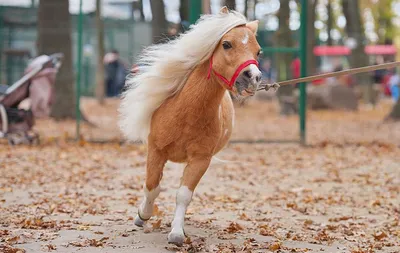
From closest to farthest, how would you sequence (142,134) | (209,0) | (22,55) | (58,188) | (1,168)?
(142,134) → (58,188) → (1,168) → (209,0) → (22,55)

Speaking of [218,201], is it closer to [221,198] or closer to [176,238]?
[221,198]

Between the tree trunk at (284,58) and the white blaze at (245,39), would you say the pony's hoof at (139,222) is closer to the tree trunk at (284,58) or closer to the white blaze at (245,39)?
the white blaze at (245,39)

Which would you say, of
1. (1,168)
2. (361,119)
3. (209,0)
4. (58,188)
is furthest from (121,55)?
(58,188)

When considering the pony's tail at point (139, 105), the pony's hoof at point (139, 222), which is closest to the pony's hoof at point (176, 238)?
the pony's hoof at point (139, 222)

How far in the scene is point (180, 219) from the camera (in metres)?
5.77

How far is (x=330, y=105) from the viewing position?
2461 centimetres

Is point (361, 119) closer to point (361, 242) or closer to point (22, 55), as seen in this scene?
point (22, 55)

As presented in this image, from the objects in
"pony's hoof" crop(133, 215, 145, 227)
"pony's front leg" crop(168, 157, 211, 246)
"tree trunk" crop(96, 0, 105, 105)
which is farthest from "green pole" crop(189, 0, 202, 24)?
"tree trunk" crop(96, 0, 105, 105)

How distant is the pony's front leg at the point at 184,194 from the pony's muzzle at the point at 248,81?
0.76m

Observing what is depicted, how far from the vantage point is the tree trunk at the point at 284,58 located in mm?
19317

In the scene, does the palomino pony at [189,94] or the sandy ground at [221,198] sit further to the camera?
the sandy ground at [221,198]

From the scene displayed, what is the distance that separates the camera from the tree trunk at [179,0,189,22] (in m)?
13.7

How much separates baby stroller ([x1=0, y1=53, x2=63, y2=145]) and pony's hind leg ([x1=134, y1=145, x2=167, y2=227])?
6.04 metres

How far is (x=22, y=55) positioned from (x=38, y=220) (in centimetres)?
804
